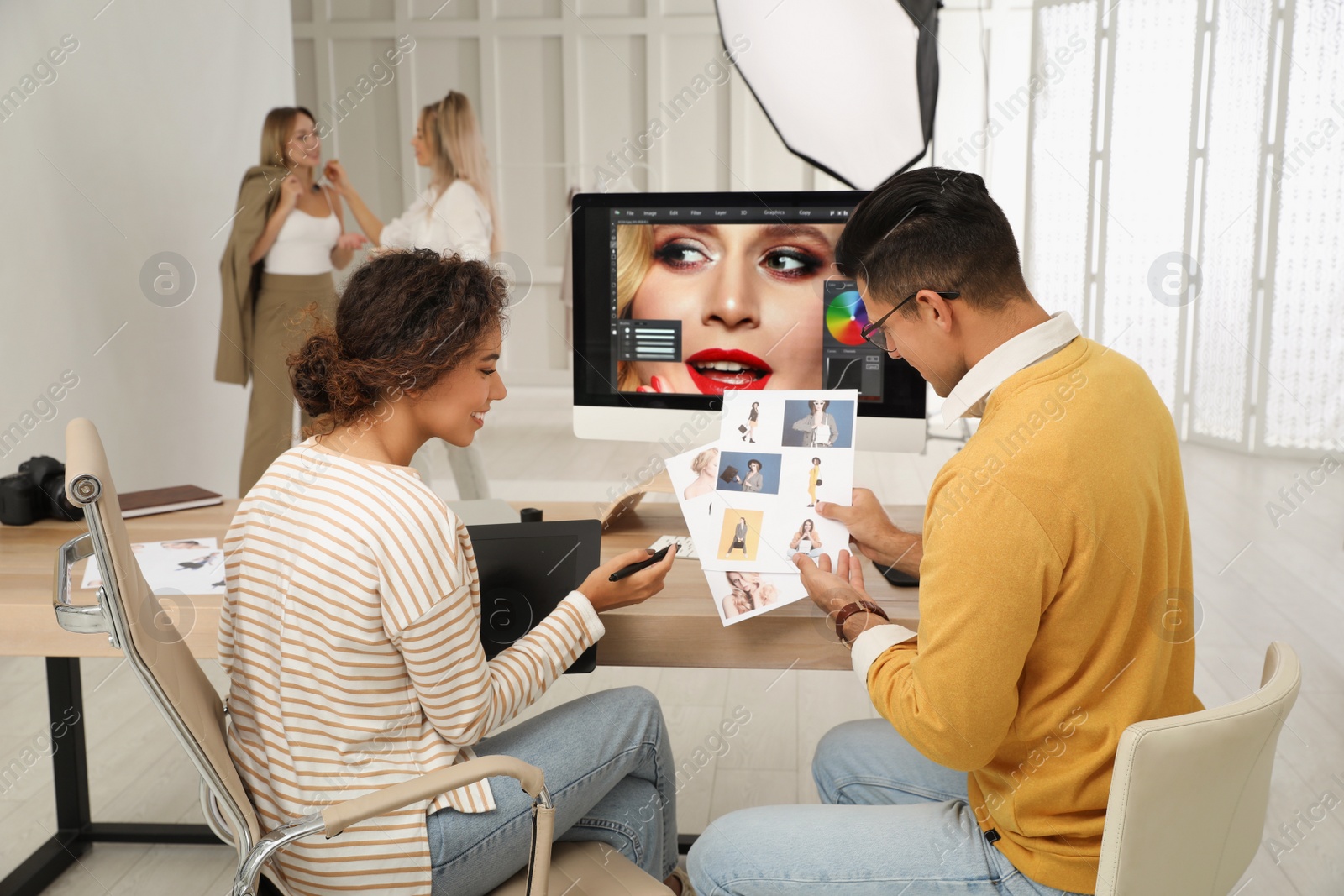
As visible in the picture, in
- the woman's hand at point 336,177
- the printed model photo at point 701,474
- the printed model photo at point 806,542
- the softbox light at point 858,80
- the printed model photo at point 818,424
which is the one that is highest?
the softbox light at point 858,80

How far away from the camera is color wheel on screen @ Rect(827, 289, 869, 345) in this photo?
1728mm

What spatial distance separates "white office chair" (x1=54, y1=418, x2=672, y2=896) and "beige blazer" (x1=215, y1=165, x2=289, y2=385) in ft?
8.99

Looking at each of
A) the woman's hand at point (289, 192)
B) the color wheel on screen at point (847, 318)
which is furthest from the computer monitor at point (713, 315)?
the woman's hand at point (289, 192)

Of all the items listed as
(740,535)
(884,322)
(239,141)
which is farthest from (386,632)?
(239,141)

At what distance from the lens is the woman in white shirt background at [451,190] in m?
3.80

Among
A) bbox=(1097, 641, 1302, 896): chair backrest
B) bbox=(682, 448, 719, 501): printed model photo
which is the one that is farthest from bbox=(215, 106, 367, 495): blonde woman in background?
bbox=(1097, 641, 1302, 896): chair backrest

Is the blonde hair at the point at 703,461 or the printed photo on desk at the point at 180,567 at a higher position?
the blonde hair at the point at 703,461

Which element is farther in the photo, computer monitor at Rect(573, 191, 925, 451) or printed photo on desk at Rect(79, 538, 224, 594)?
computer monitor at Rect(573, 191, 925, 451)

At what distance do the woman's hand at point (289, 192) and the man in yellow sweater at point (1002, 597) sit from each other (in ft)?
9.50

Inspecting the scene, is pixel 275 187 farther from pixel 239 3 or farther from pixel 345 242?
pixel 239 3

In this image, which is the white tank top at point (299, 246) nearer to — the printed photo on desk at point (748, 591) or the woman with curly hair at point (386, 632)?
the woman with curly hair at point (386, 632)

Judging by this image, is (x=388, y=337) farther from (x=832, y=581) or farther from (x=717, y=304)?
(x=717, y=304)

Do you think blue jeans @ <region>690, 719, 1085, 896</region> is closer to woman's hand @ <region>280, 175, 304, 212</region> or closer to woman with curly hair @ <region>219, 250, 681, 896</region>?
woman with curly hair @ <region>219, 250, 681, 896</region>

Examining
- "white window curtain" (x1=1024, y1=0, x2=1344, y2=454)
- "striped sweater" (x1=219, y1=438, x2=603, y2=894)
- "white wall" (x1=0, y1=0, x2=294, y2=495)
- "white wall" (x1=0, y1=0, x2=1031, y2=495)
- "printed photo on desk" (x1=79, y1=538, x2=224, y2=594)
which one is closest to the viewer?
"striped sweater" (x1=219, y1=438, x2=603, y2=894)
